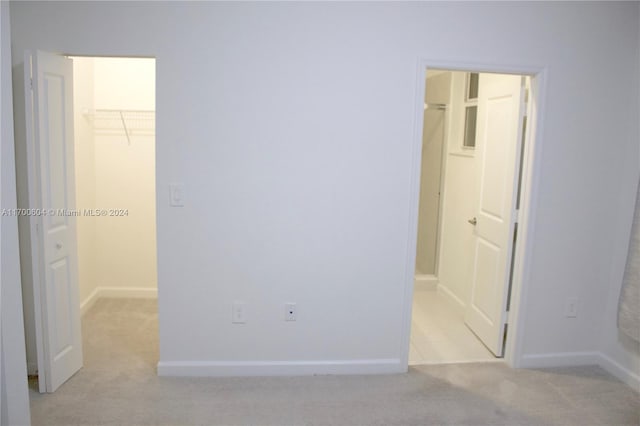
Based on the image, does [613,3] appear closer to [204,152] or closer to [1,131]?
[204,152]

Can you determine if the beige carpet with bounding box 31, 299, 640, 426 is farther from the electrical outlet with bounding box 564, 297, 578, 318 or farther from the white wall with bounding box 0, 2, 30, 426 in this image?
the white wall with bounding box 0, 2, 30, 426

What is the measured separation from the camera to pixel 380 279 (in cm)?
299

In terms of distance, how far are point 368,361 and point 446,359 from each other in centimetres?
62

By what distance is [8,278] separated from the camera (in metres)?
1.65

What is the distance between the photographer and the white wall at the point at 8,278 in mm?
1622

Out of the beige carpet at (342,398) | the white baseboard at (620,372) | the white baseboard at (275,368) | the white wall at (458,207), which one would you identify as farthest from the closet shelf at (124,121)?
the white baseboard at (620,372)

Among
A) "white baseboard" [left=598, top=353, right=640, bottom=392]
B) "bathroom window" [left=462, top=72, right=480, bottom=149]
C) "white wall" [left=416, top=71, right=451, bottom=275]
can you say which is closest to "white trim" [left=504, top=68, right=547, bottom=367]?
Result: "white baseboard" [left=598, top=353, right=640, bottom=392]

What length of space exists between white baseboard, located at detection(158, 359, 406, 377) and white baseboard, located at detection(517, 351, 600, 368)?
880mm

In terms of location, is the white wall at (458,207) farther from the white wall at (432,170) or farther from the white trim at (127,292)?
the white trim at (127,292)

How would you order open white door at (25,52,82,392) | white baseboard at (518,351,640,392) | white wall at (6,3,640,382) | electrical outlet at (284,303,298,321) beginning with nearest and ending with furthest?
1. open white door at (25,52,82,392)
2. white wall at (6,3,640,382)
3. electrical outlet at (284,303,298,321)
4. white baseboard at (518,351,640,392)

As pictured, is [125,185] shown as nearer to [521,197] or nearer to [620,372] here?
[521,197]

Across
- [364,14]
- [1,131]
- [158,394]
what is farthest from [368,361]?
[1,131]

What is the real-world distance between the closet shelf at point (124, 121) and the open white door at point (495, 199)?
2.80m

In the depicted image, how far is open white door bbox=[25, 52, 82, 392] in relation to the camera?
255 cm
